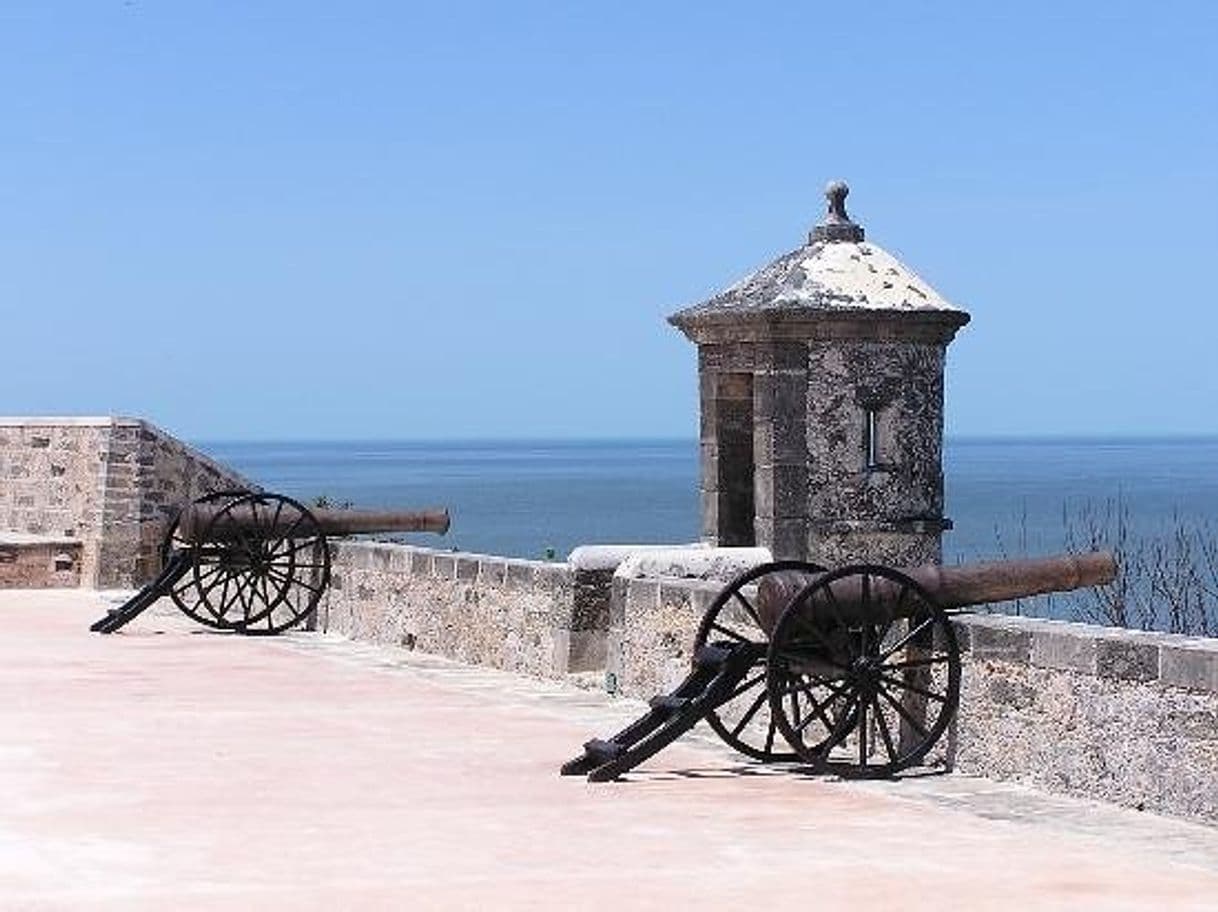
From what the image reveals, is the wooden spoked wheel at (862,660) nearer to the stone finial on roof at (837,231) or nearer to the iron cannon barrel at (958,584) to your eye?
the iron cannon barrel at (958,584)

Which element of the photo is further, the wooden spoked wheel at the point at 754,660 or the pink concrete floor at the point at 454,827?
the wooden spoked wheel at the point at 754,660

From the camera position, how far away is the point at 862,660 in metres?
9.34

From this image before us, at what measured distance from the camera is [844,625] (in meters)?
9.31

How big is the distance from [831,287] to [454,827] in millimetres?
6669

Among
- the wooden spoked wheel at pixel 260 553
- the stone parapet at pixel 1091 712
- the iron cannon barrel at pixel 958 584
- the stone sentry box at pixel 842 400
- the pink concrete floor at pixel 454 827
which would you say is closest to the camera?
the pink concrete floor at pixel 454 827

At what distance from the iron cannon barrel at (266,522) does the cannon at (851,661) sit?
6976 millimetres

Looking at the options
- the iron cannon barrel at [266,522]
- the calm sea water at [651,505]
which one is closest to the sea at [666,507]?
the calm sea water at [651,505]

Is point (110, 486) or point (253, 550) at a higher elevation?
point (110, 486)

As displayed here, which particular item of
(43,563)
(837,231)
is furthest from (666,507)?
(837,231)

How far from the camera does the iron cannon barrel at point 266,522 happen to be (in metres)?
16.1

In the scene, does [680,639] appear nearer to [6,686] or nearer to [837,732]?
[837,732]

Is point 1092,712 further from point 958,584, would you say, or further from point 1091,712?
point 958,584

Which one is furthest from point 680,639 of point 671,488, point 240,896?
point 671,488

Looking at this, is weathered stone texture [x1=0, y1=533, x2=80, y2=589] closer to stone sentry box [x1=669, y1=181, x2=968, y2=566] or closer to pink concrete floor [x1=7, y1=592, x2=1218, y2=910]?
stone sentry box [x1=669, y1=181, x2=968, y2=566]
